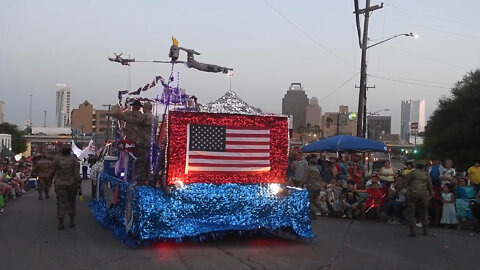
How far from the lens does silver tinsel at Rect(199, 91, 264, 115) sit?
9.55 meters

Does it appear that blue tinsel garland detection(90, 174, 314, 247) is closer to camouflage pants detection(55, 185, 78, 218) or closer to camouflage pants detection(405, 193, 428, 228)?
camouflage pants detection(55, 185, 78, 218)

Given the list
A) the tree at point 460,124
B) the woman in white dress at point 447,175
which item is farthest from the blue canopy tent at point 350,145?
the tree at point 460,124

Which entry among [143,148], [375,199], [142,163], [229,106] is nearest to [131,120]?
[143,148]

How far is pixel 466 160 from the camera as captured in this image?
124ft

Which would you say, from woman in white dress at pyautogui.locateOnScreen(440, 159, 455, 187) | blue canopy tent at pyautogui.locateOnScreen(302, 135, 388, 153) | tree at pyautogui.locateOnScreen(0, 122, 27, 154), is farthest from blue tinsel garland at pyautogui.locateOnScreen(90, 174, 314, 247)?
tree at pyautogui.locateOnScreen(0, 122, 27, 154)

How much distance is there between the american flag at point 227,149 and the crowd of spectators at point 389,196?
3.85 meters

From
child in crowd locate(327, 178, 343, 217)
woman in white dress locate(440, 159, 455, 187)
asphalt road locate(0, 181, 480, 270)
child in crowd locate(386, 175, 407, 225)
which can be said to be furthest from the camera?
child in crowd locate(327, 178, 343, 217)

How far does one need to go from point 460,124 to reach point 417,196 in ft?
96.7

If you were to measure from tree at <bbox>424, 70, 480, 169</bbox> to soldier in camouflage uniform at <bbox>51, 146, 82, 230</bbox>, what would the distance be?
31.2 meters

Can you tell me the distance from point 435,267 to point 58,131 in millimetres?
136690

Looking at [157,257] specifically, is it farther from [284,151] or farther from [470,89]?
[470,89]

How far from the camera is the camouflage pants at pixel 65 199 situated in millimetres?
10883

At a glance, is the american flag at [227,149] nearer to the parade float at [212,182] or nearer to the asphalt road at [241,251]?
the parade float at [212,182]

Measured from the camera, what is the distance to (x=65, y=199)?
10.9 m
